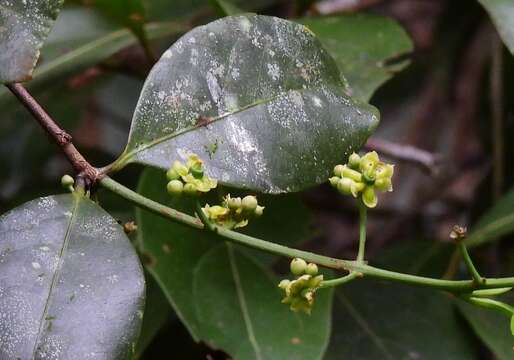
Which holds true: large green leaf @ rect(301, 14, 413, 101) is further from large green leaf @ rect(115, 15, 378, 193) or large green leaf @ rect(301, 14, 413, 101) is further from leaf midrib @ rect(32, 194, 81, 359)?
leaf midrib @ rect(32, 194, 81, 359)

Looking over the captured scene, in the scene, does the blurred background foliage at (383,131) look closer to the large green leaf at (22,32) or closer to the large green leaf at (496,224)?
the large green leaf at (496,224)

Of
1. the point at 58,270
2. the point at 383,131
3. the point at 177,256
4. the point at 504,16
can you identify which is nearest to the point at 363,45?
the point at 504,16

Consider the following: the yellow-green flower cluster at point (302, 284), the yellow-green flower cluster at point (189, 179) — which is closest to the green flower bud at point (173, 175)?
the yellow-green flower cluster at point (189, 179)

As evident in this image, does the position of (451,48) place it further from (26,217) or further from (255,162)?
(26,217)

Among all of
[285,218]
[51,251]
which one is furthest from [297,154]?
[285,218]

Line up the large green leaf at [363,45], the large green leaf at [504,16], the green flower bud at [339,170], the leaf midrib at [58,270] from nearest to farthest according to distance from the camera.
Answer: the leaf midrib at [58,270] < the green flower bud at [339,170] < the large green leaf at [504,16] < the large green leaf at [363,45]

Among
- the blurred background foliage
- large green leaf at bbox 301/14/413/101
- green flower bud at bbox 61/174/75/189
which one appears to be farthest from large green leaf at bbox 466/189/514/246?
green flower bud at bbox 61/174/75/189
